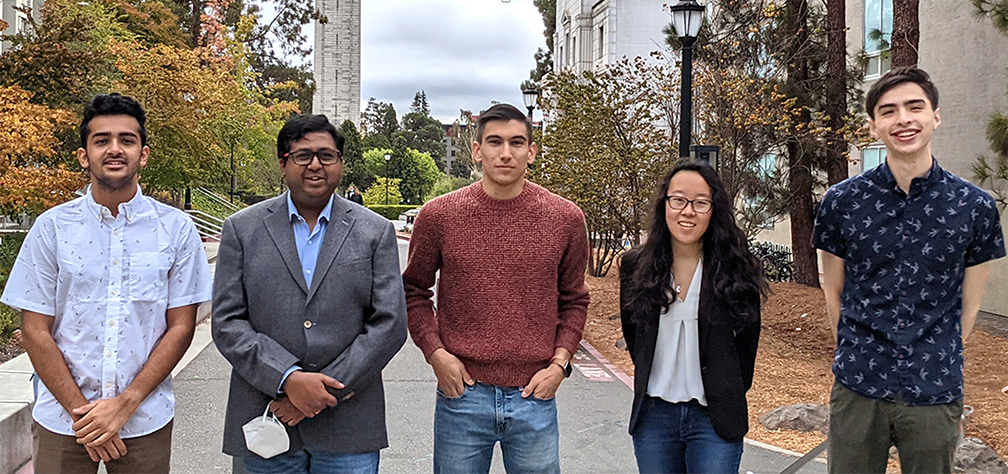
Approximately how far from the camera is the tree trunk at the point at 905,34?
31.6 feet

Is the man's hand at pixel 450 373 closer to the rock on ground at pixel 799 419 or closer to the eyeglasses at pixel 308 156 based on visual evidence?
the eyeglasses at pixel 308 156

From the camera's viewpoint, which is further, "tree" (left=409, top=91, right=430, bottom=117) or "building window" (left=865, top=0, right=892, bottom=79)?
"tree" (left=409, top=91, right=430, bottom=117)

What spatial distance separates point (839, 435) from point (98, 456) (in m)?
2.97

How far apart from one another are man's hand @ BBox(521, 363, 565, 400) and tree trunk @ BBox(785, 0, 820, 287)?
33.8 feet

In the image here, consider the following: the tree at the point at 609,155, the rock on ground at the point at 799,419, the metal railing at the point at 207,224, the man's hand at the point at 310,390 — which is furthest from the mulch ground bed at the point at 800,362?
the metal railing at the point at 207,224

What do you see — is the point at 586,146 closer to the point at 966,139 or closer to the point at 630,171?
the point at 630,171

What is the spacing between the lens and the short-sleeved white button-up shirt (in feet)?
11.1

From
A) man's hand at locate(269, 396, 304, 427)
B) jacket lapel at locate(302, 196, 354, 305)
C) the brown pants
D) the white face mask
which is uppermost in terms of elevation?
jacket lapel at locate(302, 196, 354, 305)

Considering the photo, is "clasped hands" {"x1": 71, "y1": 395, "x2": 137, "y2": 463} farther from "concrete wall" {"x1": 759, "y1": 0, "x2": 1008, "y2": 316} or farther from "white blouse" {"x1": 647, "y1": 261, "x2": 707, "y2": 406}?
"concrete wall" {"x1": 759, "y1": 0, "x2": 1008, "y2": 316}

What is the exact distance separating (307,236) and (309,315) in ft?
1.09

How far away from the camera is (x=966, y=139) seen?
1537 centimetres

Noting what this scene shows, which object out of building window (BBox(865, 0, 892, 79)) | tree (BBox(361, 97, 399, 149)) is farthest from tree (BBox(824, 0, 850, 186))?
tree (BBox(361, 97, 399, 149))

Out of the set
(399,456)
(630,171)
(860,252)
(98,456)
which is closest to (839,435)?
(860,252)

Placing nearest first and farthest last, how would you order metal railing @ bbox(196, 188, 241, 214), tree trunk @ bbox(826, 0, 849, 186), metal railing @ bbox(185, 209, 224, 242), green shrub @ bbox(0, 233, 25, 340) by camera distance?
green shrub @ bbox(0, 233, 25, 340)
tree trunk @ bbox(826, 0, 849, 186)
metal railing @ bbox(185, 209, 224, 242)
metal railing @ bbox(196, 188, 241, 214)
